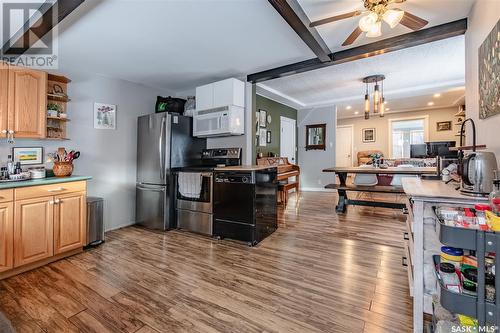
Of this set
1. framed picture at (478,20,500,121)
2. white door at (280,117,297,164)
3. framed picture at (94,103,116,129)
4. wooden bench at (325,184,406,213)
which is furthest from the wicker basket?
white door at (280,117,297,164)

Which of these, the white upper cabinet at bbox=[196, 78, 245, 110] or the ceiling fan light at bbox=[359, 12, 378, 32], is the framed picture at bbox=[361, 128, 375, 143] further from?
the ceiling fan light at bbox=[359, 12, 378, 32]

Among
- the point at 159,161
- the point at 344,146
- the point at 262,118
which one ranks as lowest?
the point at 159,161

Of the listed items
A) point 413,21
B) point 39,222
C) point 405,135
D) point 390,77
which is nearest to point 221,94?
point 413,21

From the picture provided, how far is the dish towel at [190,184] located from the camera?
3234 mm

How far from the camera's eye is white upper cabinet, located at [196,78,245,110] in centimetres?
352

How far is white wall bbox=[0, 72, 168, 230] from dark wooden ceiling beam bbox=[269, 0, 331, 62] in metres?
2.95

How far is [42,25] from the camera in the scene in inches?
83.0

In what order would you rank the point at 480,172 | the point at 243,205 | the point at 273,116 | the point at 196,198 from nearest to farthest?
the point at 480,172
the point at 243,205
the point at 196,198
the point at 273,116

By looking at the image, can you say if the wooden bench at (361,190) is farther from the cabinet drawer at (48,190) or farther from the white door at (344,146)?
the white door at (344,146)

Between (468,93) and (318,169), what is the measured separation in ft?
15.3

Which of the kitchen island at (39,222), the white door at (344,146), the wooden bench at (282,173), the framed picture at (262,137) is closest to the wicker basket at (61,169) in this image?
the kitchen island at (39,222)

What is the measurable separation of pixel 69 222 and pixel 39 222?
0.28 metres

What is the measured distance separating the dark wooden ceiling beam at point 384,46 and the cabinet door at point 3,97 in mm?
3014

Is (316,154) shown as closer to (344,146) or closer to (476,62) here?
(344,146)
